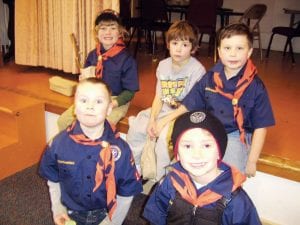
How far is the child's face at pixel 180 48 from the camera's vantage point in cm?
186

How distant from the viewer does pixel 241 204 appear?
3.73ft

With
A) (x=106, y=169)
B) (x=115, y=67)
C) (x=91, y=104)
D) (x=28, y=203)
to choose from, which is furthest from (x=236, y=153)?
(x=28, y=203)

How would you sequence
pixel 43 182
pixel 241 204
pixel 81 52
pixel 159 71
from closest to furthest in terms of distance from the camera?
pixel 241 204
pixel 159 71
pixel 43 182
pixel 81 52

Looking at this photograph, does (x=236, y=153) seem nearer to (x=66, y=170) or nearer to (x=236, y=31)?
(x=236, y=31)

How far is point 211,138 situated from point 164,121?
0.77m

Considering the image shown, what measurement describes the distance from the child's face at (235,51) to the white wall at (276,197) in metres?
0.64

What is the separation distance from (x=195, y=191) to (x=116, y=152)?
0.37m

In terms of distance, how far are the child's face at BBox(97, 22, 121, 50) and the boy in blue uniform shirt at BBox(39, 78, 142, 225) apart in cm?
79

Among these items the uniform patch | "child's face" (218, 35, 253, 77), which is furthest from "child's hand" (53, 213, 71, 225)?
"child's face" (218, 35, 253, 77)

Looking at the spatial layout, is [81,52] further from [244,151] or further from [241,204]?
[241,204]

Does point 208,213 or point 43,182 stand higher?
point 208,213

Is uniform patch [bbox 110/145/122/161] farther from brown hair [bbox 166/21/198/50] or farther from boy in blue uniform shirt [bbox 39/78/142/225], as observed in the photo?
brown hair [bbox 166/21/198/50]

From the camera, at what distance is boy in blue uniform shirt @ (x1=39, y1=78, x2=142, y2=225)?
135cm

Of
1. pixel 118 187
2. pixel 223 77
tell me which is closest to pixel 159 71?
pixel 223 77
